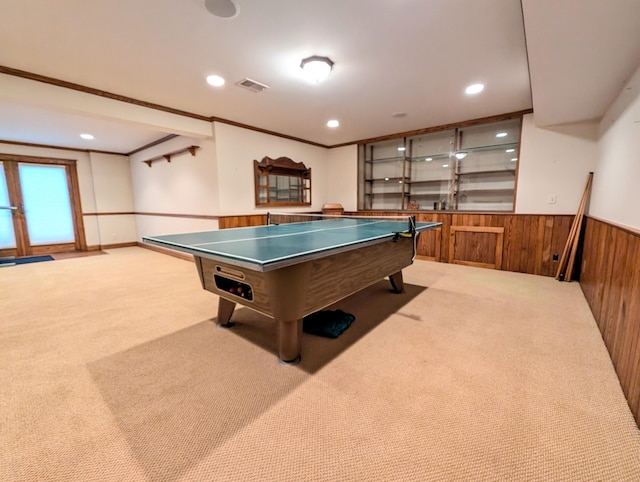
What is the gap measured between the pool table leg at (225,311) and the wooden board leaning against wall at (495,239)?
211cm

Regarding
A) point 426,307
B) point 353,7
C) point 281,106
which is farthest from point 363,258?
point 281,106

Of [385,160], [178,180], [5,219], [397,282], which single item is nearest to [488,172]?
[385,160]

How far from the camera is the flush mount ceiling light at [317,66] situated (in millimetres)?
2321

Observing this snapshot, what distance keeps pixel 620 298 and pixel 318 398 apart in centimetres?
196

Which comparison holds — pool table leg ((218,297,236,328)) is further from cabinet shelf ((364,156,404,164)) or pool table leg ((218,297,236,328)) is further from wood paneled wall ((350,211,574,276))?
cabinet shelf ((364,156,404,164))

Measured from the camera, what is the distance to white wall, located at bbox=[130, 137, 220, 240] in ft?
13.8

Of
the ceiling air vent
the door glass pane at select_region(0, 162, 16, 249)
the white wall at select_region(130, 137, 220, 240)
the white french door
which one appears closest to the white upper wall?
the white wall at select_region(130, 137, 220, 240)

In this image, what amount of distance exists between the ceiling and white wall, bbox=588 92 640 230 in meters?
0.34

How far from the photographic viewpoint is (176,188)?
497 cm

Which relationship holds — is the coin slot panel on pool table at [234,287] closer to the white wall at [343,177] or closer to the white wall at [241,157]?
the white wall at [241,157]

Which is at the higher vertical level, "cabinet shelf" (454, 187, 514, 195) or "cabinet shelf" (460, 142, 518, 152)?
"cabinet shelf" (460, 142, 518, 152)

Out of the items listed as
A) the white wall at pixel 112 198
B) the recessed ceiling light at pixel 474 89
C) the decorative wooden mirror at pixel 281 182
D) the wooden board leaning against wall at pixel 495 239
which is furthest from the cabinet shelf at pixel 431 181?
the white wall at pixel 112 198

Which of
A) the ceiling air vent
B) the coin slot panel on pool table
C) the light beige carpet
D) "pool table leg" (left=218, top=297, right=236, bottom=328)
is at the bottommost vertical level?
the light beige carpet

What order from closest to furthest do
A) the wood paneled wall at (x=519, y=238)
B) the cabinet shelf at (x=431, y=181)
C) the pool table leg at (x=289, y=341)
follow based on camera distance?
1. the pool table leg at (x=289, y=341)
2. the wood paneled wall at (x=519, y=238)
3. the cabinet shelf at (x=431, y=181)
